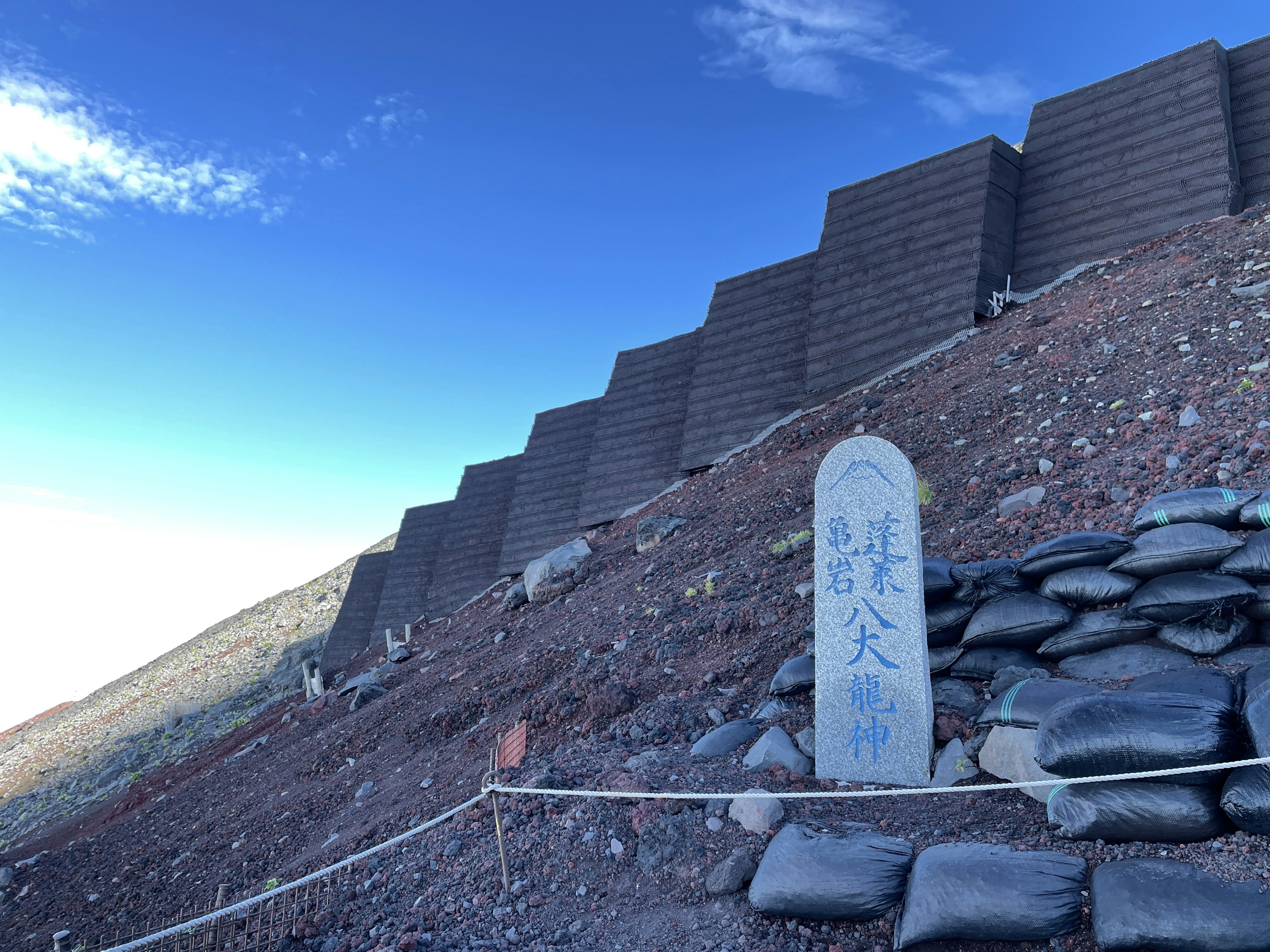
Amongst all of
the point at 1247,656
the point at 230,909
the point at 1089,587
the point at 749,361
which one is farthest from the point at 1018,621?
the point at 749,361

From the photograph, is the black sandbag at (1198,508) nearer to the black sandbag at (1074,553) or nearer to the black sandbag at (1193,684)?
the black sandbag at (1074,553)

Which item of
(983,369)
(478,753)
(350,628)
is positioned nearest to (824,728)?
(478,753)

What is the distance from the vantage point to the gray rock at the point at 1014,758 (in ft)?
10.3

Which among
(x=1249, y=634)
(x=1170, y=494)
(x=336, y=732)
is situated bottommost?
(x=336, y=732)

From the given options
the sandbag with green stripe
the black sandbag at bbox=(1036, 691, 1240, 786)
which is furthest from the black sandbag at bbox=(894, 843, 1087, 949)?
the sandbag with green stripe

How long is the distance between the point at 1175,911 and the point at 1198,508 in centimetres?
220

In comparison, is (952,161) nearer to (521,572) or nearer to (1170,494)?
(1170,494)

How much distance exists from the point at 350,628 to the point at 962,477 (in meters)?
17.7

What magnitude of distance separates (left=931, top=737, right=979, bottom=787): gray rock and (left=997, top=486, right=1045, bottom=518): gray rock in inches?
88.0

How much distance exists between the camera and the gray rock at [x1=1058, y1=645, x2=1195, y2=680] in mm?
3528

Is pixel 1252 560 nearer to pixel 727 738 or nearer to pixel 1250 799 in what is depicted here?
pixel 1250 799

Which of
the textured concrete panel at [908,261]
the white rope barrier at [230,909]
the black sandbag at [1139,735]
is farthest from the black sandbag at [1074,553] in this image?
the textured concrete panel at [908,261]

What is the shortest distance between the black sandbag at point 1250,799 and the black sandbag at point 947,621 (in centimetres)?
173

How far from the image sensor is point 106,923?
21.4 feet
